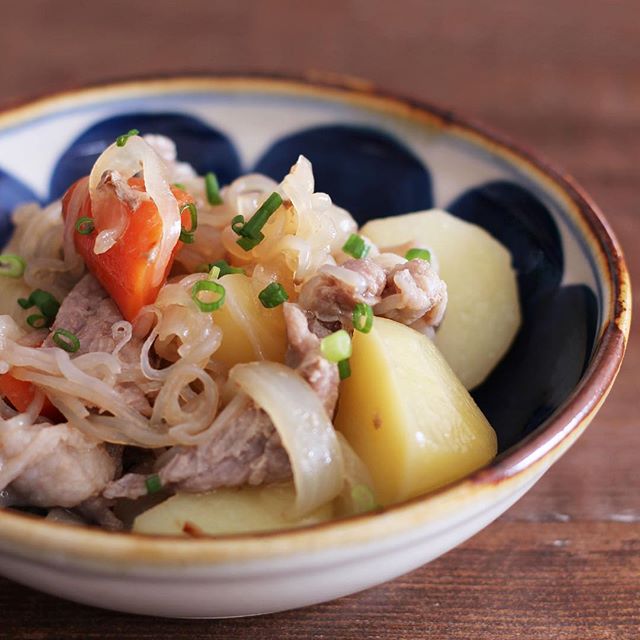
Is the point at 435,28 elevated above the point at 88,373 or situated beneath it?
elevated above

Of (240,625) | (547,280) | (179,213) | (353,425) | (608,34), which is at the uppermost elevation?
(608,34)

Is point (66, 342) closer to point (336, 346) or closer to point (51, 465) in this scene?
point (51, 465)

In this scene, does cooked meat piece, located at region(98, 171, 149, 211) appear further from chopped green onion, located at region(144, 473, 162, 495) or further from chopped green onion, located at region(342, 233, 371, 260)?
chopped green onion, located at region(144, 473, 162, 495)

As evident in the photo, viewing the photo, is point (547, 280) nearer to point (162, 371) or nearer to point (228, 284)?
point (228, 284)

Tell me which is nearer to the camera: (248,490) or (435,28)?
(248,490)

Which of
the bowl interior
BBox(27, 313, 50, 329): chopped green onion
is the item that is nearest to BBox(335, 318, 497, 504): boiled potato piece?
the bowl interior

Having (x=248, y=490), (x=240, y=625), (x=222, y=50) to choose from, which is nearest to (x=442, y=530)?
(x=248, y=490)

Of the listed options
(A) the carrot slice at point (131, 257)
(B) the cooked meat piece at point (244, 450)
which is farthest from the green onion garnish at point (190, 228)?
(B) the cooked meat piece at point (244, 450)
